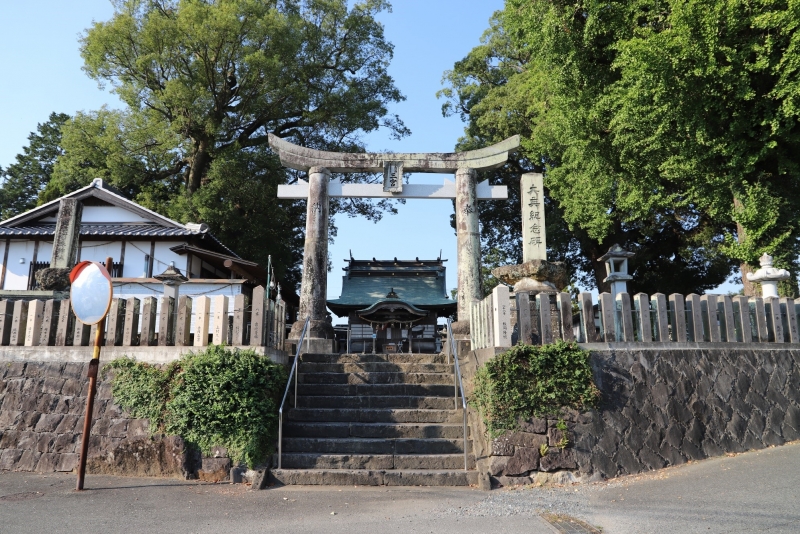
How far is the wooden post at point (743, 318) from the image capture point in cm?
874

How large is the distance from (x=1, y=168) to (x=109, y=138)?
1581 centimetres

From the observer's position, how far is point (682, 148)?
1138 cm

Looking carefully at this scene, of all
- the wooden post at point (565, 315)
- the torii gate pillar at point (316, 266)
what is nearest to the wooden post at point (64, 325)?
the torii gate pillar at point (316, 266)

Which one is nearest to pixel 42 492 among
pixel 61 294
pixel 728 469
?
pixel 61 294

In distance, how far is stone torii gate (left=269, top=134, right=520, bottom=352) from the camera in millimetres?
12320

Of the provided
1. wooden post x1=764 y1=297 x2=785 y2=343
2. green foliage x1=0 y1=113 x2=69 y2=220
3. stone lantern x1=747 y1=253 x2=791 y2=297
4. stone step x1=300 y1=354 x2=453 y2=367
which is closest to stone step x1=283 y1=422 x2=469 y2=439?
stone step x1=300 y1=354 x2=453 y2=367

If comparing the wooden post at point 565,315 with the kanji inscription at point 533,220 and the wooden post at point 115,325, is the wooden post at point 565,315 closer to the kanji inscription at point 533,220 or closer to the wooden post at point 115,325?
the kanji inscription at point 533,220

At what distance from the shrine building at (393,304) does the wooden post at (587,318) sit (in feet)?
31.6

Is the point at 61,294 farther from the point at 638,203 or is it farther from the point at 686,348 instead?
the point at 638,203

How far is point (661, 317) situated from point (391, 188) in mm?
6718

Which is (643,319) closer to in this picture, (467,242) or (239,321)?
(467,242)

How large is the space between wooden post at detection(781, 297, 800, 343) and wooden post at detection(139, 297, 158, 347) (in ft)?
32.1

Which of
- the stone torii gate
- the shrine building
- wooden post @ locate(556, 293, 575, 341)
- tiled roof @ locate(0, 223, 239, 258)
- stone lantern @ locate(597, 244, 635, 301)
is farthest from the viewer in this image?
the shrine building

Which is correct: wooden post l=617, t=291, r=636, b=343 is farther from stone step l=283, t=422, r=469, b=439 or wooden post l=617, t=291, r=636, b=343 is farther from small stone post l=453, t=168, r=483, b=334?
small stone post l=453, t=168, r=483, b=334
